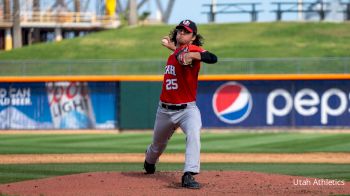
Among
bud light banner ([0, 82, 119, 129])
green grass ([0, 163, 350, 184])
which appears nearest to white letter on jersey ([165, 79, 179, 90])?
green grass ([0, 163, 350, 184])

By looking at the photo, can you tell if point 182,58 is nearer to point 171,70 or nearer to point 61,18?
point 171,70

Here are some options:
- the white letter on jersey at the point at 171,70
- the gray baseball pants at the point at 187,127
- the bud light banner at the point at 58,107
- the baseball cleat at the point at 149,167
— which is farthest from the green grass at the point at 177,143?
the white letter on jersey at the point at 171,70

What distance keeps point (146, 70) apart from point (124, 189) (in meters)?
20.0

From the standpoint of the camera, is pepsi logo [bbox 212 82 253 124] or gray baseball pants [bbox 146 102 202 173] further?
pepsi logo [bbox 212 82 253 124]

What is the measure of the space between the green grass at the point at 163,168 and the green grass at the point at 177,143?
4674mm

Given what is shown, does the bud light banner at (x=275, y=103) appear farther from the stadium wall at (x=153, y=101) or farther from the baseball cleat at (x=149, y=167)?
the baseball cleat at (x=149, y=167)

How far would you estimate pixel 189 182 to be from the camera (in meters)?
11.3

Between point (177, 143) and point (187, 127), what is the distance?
1364cm

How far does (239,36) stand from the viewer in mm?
50094

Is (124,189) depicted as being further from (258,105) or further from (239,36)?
(239,36)

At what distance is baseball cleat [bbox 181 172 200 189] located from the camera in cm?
1130

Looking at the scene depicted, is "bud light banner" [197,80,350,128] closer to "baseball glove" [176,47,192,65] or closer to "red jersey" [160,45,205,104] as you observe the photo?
"red jersey" [160,45,205,104]

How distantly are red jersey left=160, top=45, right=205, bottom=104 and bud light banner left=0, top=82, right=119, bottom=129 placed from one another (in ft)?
62.7

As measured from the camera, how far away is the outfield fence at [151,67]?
30.4 meters
